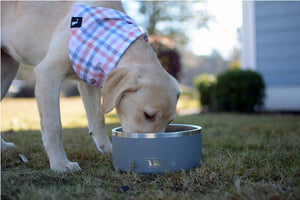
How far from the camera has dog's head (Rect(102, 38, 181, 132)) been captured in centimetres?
181

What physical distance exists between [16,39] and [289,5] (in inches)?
276

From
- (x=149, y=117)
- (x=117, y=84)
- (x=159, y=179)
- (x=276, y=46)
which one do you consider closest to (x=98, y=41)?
(x=117, y=84)

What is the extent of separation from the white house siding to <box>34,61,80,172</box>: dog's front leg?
20.1 ft

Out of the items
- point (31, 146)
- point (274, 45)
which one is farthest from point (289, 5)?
point (31, 146)

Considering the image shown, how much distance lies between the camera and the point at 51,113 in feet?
6.72

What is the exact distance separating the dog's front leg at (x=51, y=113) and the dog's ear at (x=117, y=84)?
0.46 metres

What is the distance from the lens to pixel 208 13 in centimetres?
1132

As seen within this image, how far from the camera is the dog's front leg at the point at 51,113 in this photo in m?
2.02

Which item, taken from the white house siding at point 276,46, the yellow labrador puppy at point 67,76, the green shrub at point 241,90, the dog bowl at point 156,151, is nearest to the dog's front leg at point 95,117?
the yellow labrador puppy at point 67,76

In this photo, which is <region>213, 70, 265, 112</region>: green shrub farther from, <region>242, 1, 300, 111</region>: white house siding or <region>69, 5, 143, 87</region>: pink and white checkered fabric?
<region>69, 5, 143, 87</region>: pink and white checkered fabric

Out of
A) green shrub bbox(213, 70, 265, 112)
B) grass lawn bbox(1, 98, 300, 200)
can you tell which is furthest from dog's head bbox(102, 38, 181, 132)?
green shrub bbox(213, 70, 265, 112)

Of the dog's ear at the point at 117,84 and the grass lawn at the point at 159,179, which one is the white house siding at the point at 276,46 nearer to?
the grass lawn at the point at 159,179

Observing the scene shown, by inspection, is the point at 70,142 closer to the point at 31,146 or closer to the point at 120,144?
the point at 31,146

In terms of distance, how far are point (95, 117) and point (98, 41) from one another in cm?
91
